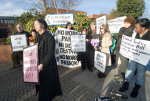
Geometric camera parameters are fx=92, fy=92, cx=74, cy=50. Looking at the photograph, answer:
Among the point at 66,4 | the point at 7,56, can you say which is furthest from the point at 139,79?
the point at 66,4

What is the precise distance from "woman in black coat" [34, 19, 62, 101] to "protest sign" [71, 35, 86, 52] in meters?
1.90

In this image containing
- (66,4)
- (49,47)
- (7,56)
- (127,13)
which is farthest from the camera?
(127,13)

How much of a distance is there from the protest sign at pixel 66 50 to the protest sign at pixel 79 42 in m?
0.48

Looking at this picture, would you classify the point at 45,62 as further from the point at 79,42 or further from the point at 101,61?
the point at 79,42

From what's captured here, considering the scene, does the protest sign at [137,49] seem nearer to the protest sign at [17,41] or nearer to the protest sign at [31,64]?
the protest sign at [31,64]

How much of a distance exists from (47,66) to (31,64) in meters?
0.34

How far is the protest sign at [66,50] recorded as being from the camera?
438 cm

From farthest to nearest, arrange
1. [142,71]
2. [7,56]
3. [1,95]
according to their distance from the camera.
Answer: [7,56] → [1,95] → [142,71]

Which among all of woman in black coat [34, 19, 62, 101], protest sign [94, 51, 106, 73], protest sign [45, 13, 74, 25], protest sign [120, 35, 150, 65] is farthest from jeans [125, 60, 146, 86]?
protest sign [45, 13, 74, 25]

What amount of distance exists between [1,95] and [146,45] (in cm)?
434

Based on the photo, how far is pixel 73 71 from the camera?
14.3ft

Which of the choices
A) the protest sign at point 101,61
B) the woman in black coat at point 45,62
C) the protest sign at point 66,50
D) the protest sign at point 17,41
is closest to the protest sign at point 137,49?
the protest sign at point 101,61

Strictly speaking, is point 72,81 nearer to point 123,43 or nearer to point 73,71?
point 73,71

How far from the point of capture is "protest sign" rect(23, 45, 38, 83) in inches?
74.0
